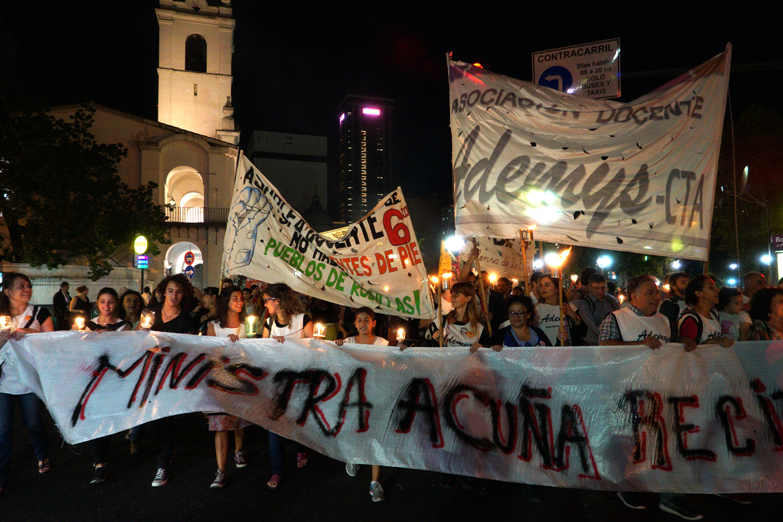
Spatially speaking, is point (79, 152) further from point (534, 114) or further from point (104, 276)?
point (534, 114)

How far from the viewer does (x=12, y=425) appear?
439 cm

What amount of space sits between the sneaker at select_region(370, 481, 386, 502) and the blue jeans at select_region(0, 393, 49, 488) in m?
3.03

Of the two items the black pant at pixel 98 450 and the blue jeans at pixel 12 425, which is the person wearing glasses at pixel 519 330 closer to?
the black pant at pixel 98 450

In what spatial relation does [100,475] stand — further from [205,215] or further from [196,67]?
[196,67]

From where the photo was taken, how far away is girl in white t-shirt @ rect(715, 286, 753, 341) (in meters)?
4.79

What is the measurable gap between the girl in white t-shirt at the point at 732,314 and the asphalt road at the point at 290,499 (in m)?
1.41

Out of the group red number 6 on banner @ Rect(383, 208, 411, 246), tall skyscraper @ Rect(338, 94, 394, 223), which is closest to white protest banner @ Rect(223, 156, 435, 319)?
red number 6 on banner @ Rect(383, 208, 411, 246)

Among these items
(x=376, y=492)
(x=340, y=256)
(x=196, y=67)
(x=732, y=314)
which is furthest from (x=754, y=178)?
(x=196, y=67)

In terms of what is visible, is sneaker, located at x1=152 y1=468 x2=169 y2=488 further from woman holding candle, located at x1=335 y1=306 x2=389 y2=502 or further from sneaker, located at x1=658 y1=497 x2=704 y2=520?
sneaker, located at x1=658 y1=497 x2=704 y2=520

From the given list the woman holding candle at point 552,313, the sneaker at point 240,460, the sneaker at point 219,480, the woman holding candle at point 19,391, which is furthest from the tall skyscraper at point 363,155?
the sneaker at point 219,480

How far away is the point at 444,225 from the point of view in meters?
101

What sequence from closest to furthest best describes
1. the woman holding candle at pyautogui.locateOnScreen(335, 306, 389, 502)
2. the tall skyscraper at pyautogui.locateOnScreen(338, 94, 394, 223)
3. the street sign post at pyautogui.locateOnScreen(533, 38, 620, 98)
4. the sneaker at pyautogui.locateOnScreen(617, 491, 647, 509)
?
the sneaker at pyautogui.locateOnScreen(617, 491, 647, 509) → the woman holding candle at pyautogui.locateOnScreen(335, 306, 389, 502) → the street sign post at pyautogui.locateOnScreen(533, 38, 620, 98) → the tall skyscraper at pyautogui.locateOnScreen(338, 94, 394, 223)

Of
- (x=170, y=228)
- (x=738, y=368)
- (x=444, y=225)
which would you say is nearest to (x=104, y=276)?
(x=170, y=228)

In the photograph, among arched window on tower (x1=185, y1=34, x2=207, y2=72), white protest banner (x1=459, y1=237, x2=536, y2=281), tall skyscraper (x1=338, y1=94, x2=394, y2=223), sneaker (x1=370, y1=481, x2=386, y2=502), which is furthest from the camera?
tall skyscraper (x1=338, y1=94, x2=394, y2=223)
